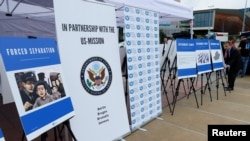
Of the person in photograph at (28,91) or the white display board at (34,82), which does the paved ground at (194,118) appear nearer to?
the white display board at (34,82)

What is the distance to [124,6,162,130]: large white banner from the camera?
10.5 feet

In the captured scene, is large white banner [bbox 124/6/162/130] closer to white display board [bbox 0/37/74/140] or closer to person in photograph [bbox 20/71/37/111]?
white display board [bbox 0/37/74/140]

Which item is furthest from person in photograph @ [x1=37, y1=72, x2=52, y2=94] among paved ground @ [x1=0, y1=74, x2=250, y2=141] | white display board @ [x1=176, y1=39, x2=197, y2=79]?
white display board @ [x1=176, y1=39, x2=197, y2=79]

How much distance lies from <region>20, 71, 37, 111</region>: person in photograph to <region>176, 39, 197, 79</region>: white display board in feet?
9.20

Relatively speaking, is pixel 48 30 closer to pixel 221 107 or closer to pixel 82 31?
pixel 82 31

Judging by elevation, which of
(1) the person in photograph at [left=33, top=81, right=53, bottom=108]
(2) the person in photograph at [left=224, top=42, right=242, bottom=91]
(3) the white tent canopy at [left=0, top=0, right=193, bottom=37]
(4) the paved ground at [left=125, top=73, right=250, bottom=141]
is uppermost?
(3) the white tent canopy at [left=0, top=0, right=193, bottom=37]

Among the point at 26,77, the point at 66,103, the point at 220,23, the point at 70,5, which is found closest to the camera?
the point at 26,77

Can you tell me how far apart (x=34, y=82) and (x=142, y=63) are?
2095mm

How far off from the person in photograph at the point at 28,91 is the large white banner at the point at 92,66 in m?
0.59

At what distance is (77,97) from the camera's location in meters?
2.34

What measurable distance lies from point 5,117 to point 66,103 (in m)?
2.95

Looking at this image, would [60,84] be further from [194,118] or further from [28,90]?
[194,118]

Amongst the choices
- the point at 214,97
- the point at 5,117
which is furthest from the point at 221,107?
the point at 5,117

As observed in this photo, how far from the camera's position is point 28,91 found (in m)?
1.59
